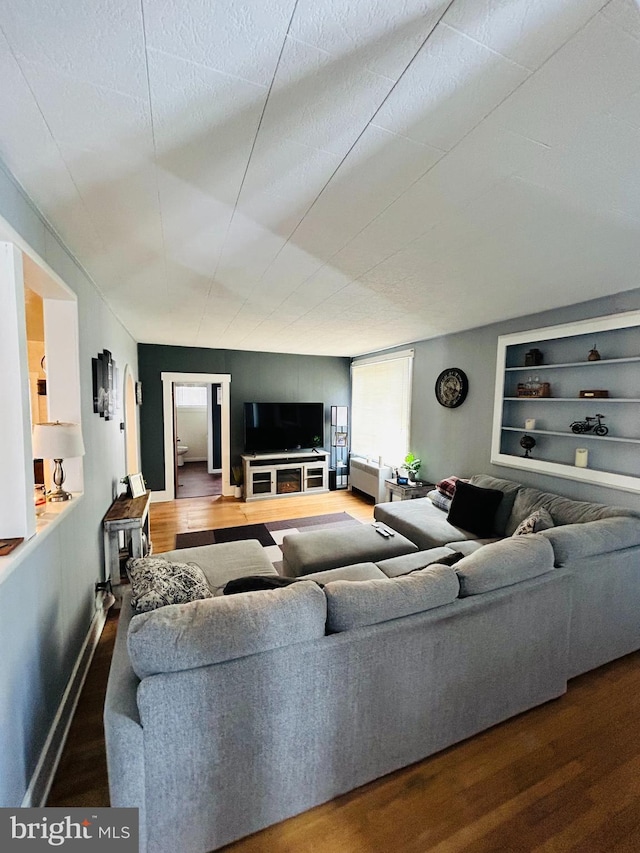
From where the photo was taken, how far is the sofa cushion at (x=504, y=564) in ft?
5.48

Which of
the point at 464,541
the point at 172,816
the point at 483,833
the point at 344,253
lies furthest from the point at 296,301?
the point at 483,833

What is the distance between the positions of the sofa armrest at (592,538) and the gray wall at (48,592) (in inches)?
97.4

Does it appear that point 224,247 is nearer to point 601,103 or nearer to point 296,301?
point 296,301

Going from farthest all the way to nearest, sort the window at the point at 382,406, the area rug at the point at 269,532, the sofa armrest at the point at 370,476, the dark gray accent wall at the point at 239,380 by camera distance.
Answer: the dark gray accent wall at the point at 239,380
the sofa armrest at the point at 370,476
the window at the point at 382,406
the area rug at the point at 269,532

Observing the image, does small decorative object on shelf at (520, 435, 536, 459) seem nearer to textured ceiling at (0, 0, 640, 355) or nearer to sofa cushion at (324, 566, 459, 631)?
textured ceiling at (0, 0, 640, 355)

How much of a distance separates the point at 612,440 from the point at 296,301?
2.71 metres

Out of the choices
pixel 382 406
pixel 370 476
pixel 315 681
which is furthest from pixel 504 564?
pixel 382 406

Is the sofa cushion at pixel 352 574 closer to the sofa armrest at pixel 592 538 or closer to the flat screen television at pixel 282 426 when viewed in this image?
the sofa armrest at pixel 592 538

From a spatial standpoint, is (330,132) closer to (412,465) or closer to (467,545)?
(467,545)

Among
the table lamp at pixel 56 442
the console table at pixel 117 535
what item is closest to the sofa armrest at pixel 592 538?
the table lamp at pixel 56 442

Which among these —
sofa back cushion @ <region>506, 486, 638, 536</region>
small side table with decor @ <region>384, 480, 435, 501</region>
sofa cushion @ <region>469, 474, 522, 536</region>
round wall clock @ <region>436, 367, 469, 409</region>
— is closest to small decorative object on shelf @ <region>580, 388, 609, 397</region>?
sofa back cushion @ <region>506, 486, 638, 536</region>

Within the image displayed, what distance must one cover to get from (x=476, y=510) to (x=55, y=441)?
3.15 meters

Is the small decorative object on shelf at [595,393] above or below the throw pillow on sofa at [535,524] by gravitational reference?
above

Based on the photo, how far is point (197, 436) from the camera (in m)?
9.20
